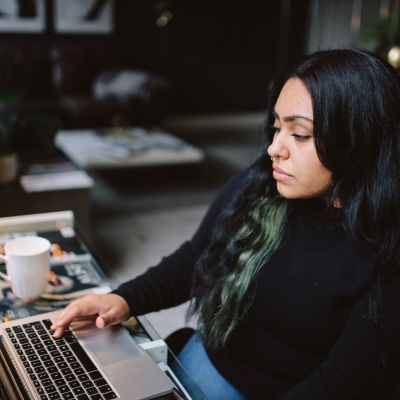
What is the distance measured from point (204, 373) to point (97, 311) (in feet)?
0.92

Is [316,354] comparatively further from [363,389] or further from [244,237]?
[244,237]

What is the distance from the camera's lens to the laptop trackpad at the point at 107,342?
2.81 feet

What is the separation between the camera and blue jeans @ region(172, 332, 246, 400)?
105 cm

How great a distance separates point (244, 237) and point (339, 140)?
296mm

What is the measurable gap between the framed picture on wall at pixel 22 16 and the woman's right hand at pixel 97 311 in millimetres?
5417

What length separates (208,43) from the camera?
6.77 metres

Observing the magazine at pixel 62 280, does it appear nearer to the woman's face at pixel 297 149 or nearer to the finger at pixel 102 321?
the finger at pixel 102 321

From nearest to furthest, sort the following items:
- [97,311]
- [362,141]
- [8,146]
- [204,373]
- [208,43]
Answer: [362,141] < [97,311] < [204,373] < [8,146] < [208,43]

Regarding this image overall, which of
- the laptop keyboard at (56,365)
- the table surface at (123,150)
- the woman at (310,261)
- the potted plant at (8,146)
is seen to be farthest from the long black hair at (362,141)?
the table surface at (123,150)

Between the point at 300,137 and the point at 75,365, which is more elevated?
the point at 300,137

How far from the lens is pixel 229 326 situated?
1.02m

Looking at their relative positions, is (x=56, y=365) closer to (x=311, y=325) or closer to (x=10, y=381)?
(x=10, y=381)

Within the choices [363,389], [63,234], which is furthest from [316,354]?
[63,234]

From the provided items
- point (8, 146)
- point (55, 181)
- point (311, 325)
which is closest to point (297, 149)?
point (311, 325)
